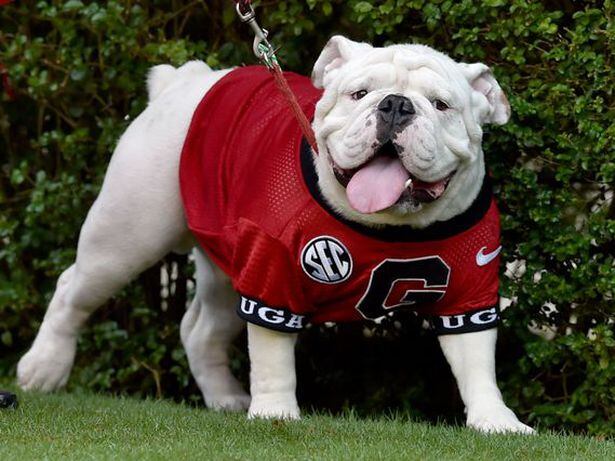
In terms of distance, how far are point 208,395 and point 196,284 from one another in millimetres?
559

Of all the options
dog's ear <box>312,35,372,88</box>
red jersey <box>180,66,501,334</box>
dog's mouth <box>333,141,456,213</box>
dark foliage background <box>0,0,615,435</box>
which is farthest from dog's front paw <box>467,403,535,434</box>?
dog's ear <box>312,35,372,88</box>

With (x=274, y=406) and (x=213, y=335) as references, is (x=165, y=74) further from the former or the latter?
(x=274, y=406)

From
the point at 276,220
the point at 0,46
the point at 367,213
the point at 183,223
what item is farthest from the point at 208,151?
the point at 0,46

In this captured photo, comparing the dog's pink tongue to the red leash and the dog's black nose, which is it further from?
the red leash

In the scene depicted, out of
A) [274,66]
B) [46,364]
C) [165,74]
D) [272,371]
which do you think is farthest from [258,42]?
[46,364]

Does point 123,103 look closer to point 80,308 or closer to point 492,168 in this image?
point 80,308

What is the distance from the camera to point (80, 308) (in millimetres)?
5520

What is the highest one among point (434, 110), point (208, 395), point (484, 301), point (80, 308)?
point (434, 110)

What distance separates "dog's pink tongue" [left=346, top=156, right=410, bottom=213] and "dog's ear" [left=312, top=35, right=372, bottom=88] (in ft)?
1.47

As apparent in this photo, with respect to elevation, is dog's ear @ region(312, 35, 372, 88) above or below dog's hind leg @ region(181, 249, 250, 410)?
above

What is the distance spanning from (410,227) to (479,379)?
60 centimetres

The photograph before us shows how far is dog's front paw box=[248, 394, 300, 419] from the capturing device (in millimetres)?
4609

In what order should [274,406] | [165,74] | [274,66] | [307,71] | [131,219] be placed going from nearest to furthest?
[274,66]
[274,406]
[131,219]
[165,74]
[307,71]

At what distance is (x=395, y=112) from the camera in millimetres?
4176
